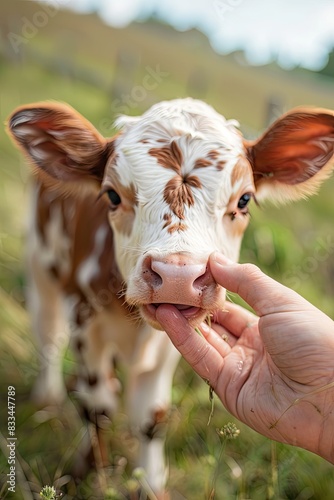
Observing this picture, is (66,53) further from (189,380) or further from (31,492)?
(31,492)

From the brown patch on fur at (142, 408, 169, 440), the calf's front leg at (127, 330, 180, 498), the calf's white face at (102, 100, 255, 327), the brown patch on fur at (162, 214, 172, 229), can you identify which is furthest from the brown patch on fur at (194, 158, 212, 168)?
the brown patch on fur at (142, 408, 169, 440)

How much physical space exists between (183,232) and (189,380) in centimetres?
223

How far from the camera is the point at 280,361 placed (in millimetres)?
1933

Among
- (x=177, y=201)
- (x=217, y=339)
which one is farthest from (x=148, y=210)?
(x=217, y=339)

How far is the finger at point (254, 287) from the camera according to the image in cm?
187

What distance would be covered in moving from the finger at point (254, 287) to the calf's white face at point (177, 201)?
4 centimetres

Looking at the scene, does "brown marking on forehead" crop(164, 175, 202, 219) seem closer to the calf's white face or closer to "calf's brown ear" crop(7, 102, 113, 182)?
the calf's white face

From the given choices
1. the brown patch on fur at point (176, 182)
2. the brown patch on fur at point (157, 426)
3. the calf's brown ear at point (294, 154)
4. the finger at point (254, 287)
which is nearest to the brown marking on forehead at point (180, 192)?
the brown patch on fur at point (176, 182)

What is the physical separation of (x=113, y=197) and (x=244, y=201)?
535mm

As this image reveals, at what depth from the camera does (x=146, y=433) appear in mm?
3061

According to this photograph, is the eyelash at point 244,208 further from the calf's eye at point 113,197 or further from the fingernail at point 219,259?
the calf's eye at point 113,197

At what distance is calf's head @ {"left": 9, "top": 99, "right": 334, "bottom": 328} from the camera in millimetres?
1856

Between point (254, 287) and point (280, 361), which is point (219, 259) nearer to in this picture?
point (254, 287)

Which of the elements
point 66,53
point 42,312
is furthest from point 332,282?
point 66,53
